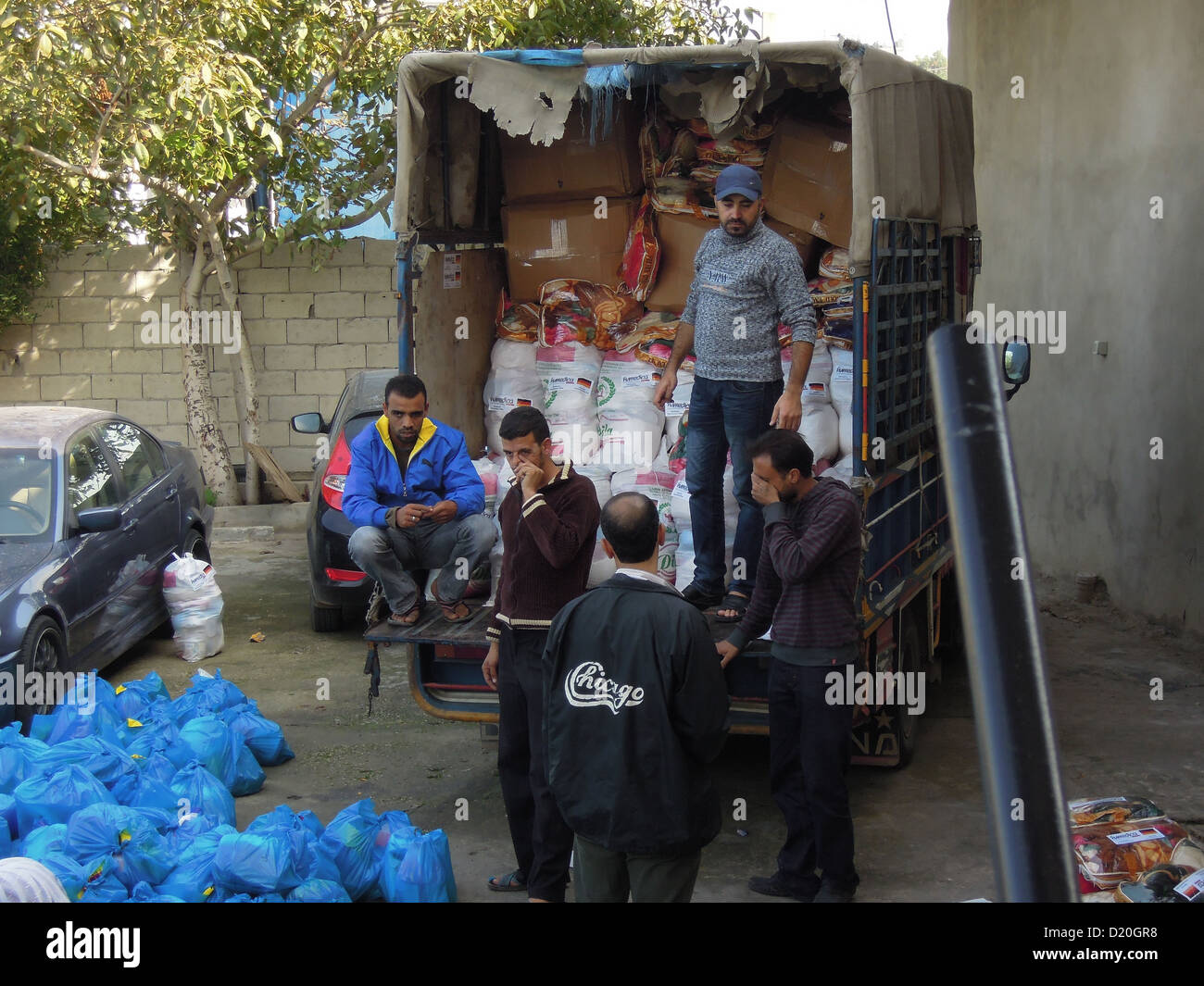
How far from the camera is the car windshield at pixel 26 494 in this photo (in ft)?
22.8

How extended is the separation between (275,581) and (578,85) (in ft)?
19.3

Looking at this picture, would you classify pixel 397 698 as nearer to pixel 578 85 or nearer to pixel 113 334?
pixel 578 85

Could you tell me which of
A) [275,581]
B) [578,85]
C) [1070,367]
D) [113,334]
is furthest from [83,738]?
[113,334]

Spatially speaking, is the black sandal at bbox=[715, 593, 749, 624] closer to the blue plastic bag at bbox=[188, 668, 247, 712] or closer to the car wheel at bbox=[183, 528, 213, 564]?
the blue plastic bag at bbox=[188, 668, 247, 712]

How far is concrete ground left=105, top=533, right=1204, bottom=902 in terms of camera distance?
5188 millimetres

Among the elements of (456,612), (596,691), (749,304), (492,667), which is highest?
(749,304)

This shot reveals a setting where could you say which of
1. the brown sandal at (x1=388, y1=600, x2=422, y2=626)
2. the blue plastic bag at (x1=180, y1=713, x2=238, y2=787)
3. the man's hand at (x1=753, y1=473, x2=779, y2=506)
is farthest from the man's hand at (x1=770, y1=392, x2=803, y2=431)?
the blue plastic bag at (x1=180, y1=713, x2=238, y2=787)

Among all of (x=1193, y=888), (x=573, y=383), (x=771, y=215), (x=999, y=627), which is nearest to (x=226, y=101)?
(x=573, y=383)

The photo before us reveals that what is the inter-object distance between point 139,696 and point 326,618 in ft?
7.68

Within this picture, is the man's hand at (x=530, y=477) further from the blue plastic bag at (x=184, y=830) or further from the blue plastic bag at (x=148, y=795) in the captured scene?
the blue plastic bag at (x=148, y=795)

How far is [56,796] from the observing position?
4.77 m

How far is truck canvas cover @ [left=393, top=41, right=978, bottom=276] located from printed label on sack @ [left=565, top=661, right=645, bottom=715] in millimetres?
2484

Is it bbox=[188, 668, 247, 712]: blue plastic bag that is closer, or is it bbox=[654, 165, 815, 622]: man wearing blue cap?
bbox=[654, 165, 815, 622]: man wearing blue cap

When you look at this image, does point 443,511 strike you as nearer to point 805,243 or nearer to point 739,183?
point 739,183
